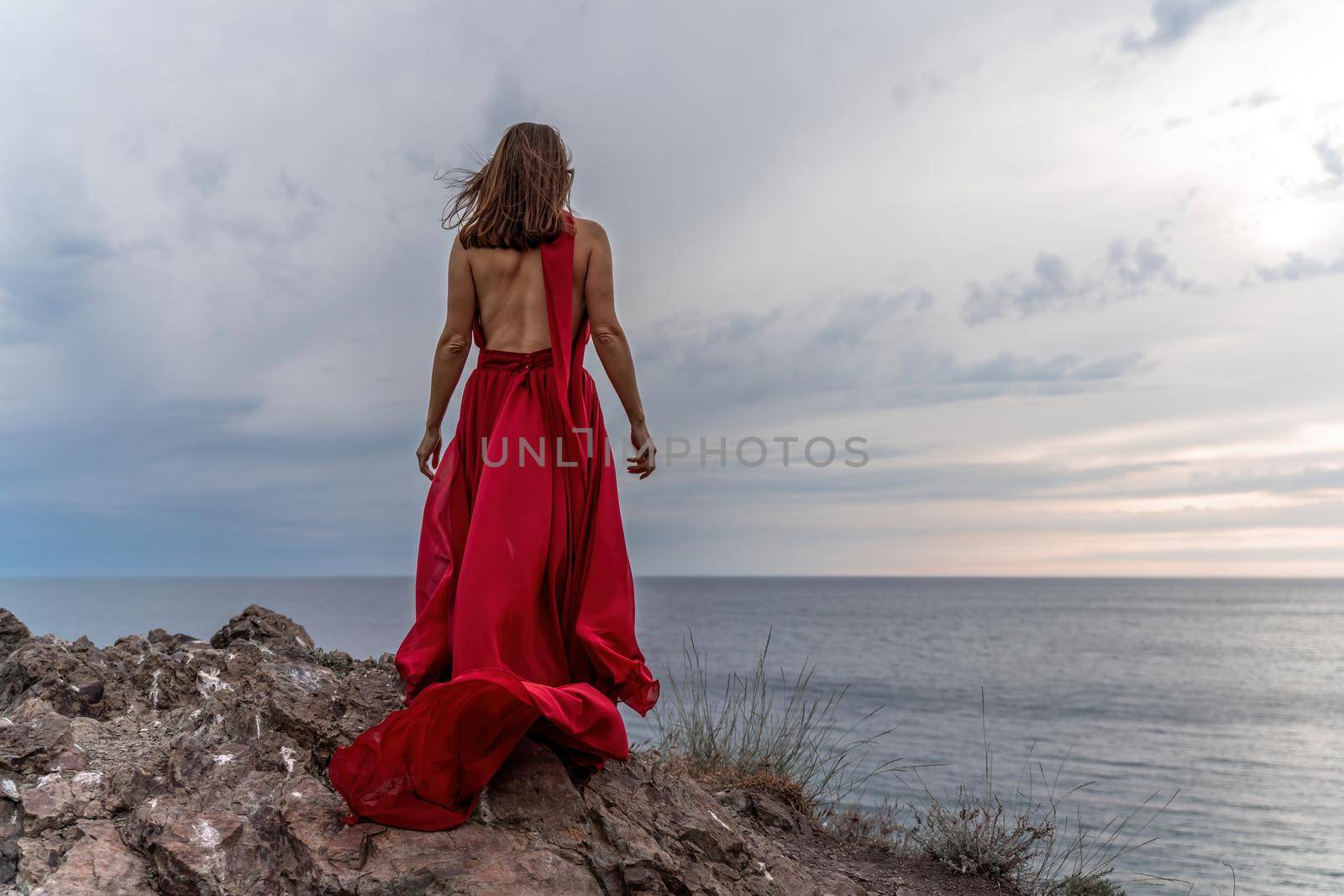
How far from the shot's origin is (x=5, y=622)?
22.7ft

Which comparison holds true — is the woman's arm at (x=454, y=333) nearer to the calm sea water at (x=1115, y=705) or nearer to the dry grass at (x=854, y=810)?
the dry grass at (x=854, y=810)

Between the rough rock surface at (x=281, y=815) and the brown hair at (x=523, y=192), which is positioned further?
the brown hair at (x=523, y=192)

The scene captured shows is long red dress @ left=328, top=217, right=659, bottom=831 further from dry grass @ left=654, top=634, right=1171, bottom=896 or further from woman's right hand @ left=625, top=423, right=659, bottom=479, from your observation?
dry grass @ left=654, top=634, right=1171, bottom=896

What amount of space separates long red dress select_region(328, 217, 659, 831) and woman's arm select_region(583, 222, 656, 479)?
0.13m

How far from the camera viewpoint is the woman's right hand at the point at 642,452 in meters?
4.83

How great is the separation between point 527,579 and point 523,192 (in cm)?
201

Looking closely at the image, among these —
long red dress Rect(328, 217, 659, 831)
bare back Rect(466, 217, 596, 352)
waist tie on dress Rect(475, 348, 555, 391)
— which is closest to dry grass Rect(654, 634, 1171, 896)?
long red dress Rect(328, 217, 659, 831)

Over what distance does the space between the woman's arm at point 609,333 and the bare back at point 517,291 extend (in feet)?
0.17

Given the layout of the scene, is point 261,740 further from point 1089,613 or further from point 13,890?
point 1089,613

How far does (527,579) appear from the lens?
445cm

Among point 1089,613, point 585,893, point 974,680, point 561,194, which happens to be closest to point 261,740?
point 585,893

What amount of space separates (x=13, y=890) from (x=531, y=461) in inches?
110

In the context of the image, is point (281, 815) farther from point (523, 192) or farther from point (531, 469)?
point (523, 192)

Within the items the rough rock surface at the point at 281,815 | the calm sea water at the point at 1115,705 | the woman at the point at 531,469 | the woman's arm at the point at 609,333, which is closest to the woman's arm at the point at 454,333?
the woman at the point at 531,469
